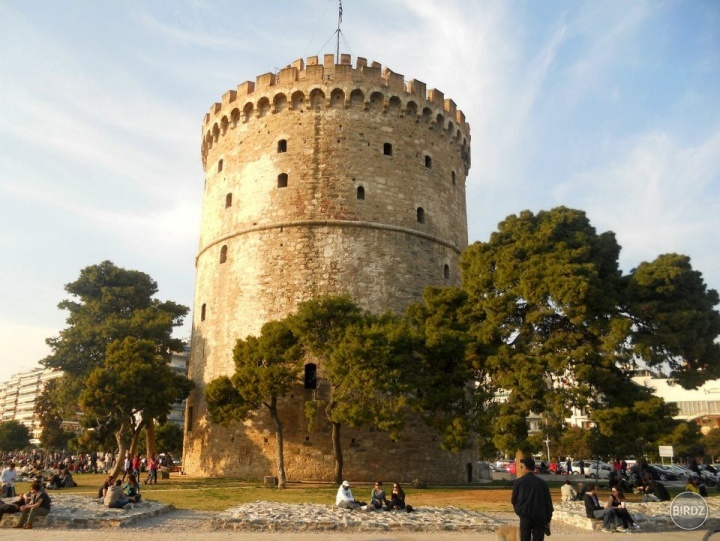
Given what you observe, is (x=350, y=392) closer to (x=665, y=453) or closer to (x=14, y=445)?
(x=665, y=453)

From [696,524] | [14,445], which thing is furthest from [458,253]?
[14,445]

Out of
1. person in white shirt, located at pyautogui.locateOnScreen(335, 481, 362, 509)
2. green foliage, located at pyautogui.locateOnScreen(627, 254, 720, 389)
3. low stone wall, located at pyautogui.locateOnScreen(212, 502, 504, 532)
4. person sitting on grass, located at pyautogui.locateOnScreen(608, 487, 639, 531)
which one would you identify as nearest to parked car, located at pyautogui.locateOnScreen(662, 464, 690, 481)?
green foliage, located at pyautogui.locateOnScreen(627, 254, 720, 389)

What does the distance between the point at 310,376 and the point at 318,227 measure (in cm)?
523

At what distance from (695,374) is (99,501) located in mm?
14666

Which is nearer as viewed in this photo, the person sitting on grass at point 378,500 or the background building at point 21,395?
the person sitting on grass at point 378,500

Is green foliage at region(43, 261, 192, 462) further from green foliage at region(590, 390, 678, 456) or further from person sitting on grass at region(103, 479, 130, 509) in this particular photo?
green foliage at region(590, 390, 678, 456)

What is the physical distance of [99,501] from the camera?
12.3 m

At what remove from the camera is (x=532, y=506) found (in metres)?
6.13

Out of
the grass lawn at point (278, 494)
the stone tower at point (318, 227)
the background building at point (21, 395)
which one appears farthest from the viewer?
the background building at point (21, 395)

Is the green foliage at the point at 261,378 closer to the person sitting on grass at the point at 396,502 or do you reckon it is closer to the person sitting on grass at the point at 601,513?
the person sitting on grass at the point at 396,502

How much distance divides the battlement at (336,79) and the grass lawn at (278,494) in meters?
14.1

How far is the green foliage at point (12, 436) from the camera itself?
196ft

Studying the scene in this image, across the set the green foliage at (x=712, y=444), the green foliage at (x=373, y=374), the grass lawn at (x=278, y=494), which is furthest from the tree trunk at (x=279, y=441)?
the green foliage at (x=712, y=444)

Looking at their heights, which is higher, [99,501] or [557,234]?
[557,234]
